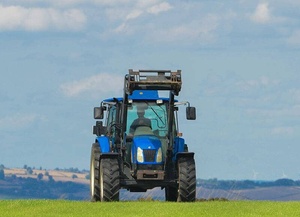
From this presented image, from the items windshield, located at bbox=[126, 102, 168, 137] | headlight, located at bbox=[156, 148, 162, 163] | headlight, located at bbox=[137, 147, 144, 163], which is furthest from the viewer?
windshield, located at bbox=[126, 102, 168, 137]

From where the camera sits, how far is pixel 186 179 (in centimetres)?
3319

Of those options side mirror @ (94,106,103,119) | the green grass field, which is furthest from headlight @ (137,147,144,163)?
the green grass field

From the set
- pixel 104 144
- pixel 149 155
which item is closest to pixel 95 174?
pixel 104 144

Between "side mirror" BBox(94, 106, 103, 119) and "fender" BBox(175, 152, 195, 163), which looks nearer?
"fender" BBox(175, 152, 195, 163)

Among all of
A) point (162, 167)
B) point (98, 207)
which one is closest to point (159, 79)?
point (162, 167)

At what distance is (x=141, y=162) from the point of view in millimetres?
33312

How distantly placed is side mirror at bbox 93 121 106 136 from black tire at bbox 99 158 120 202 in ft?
6.91

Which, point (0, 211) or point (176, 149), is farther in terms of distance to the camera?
point (176, 149)

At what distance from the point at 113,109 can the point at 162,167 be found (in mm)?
3188

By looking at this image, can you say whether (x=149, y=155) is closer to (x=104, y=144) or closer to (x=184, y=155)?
(x=184, y=155)

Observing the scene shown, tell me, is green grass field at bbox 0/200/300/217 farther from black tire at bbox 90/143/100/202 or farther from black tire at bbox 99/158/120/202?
black tire at bbox 90/143/100/202

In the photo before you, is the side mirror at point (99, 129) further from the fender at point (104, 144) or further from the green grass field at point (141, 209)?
the green grass field at point (141, 209)

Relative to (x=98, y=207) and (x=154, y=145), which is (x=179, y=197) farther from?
(x=98, y=207)

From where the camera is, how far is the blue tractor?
33125 mm
